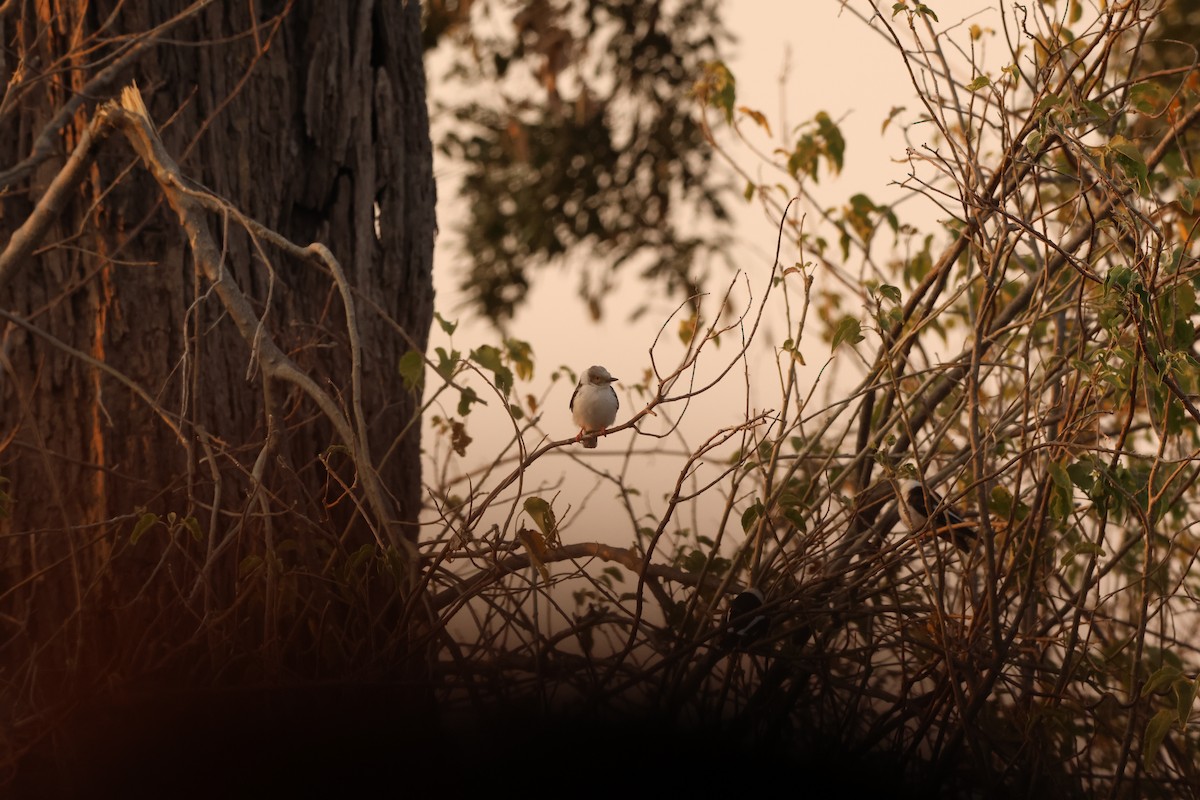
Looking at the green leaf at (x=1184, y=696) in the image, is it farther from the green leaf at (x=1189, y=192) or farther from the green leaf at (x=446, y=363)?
the green leaf at (x=446, y=363)

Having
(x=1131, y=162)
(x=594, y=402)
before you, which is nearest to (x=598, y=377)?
(x=594, y=402)

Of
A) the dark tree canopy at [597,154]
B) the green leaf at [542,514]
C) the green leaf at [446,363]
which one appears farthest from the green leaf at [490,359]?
the dark tree canopy at [597,154]

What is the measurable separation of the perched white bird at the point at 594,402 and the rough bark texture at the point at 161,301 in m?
0.59

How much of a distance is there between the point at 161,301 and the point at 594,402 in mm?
1455

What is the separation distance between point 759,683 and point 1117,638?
2054 mm

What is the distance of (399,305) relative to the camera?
457cm

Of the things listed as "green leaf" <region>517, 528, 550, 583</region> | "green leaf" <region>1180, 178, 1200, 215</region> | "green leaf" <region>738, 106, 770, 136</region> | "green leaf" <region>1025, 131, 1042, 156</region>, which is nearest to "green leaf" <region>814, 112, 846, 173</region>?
"green leaf" <region>738, 106, 770, 136</region>

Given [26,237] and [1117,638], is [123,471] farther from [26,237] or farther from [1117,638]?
[1117,638]

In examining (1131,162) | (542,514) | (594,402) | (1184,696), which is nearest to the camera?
(1184,696)

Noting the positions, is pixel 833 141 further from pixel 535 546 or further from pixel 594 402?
pixel 535 546

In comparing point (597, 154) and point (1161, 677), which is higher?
point (597, 154)

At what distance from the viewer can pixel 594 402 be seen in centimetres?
381

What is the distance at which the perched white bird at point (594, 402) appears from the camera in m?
3.82

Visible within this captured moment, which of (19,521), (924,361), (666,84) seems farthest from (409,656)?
(666,84)
